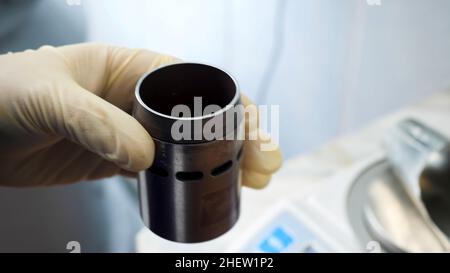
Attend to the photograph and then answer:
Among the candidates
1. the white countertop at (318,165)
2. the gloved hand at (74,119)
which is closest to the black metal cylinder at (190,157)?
the gloved hand at (74,119)

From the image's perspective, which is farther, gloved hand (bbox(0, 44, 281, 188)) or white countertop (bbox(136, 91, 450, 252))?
white countertop (bbox(136, 91, 450, 252))

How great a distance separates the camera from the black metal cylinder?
1.49 ft

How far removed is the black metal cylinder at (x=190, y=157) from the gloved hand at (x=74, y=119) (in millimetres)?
23

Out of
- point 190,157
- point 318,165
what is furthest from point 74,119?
point 318,165

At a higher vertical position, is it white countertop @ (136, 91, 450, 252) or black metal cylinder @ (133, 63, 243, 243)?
black metal cylinder @ (133, 63, 243, 243)

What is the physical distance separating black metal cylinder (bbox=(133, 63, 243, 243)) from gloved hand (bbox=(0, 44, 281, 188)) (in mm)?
23

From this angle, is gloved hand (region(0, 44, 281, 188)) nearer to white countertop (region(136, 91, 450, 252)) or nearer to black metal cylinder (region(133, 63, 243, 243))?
black metal cylinder (region(133, 63, 243, 243))

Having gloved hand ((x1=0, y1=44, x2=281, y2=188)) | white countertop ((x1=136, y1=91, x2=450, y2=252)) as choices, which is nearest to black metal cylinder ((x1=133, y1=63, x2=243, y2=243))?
gloved hand ((x1=0, y1=44, x2=281, y2=188))

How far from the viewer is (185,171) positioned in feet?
1.55

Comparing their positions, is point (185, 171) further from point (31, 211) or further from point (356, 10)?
point (356, 10)

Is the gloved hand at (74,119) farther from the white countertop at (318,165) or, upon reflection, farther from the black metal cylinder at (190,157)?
the white countertop at (318,165)

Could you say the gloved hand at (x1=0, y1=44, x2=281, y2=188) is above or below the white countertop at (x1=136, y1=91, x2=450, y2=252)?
above
